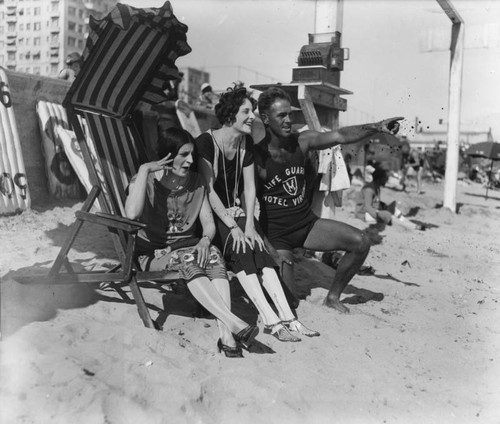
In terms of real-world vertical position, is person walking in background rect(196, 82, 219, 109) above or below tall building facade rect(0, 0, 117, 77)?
above

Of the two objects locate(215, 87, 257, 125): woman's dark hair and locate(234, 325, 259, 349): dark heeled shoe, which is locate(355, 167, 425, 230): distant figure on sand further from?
locate(234, 325, 259, 349): dark heeled shoe

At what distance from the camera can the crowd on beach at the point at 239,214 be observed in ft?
11.5

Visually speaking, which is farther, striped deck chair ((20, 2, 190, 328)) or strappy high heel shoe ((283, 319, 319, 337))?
strappy high heel shoe ((283, 319, 319, 337))

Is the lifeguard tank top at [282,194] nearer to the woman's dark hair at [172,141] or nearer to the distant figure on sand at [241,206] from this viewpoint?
the distant figure on sand at [241,206]

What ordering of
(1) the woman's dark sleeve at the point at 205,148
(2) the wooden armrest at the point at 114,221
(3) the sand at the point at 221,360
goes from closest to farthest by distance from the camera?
(3) the sand at the point at 221,360 → (2) the wooden armrest at the point at 114,221 → (1) the woman's dark sleeve at the point at 205,148

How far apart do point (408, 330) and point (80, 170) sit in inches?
160

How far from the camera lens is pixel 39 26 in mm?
5188

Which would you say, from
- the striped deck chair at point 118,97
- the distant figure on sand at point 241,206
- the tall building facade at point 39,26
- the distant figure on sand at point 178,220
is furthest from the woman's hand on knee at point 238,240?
the tall building facade at point 39,26

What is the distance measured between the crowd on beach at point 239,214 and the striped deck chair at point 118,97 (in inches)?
9.0

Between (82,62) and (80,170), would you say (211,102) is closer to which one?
(80,170)

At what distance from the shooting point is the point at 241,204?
14.0 ft

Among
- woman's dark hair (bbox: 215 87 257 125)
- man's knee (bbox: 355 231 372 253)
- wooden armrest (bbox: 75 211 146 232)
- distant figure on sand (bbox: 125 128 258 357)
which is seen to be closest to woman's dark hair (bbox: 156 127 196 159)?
distant figure on sand (bbox: 125 128 258 357)

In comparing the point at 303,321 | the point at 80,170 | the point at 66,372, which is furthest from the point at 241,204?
the point at 80,170

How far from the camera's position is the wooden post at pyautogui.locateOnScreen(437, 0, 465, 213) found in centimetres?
1288
